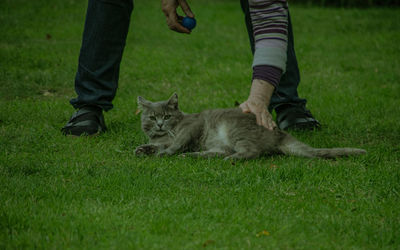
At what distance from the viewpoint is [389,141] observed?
3994 millimetres

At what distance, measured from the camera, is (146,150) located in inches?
141

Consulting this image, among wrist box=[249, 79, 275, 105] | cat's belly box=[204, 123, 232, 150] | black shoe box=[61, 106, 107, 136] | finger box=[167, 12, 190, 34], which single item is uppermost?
finger box=[167, 12, 190, 34]

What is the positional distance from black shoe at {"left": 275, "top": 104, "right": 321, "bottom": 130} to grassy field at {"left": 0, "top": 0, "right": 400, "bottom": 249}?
0.12 meters

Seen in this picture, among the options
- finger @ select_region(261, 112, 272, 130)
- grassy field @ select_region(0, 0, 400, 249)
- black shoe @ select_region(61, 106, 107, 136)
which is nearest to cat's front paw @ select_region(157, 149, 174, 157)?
grassy field @ select_region(0, 0, 400, 249)

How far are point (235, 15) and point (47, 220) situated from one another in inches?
364

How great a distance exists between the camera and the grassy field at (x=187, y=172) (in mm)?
2334

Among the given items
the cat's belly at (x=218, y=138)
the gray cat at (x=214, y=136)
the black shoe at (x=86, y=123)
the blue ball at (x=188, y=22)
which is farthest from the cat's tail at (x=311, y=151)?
the black shoe at (x=86, y=123)

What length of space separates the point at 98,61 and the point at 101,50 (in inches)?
3.8

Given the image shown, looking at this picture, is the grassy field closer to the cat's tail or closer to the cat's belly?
the cat's tail

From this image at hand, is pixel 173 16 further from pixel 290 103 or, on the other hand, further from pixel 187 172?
pixel 290 103

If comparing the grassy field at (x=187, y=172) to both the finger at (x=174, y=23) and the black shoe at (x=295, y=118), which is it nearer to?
the black shoe at (x=295, y=118)

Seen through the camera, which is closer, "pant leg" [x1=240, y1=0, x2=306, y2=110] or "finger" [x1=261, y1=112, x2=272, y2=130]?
"finger" [x1=261, y1=112, x2=272, y2=130]

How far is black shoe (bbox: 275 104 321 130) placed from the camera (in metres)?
4.34

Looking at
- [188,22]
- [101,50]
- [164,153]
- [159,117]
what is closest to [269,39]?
[188,22]
